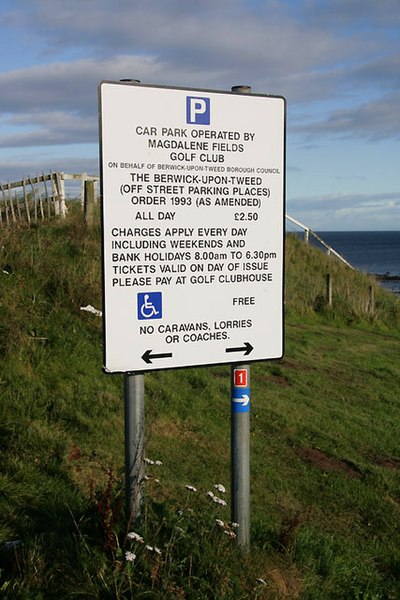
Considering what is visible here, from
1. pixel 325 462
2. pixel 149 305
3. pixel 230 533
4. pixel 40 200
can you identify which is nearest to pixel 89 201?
pixel 40 200

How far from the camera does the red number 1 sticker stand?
13.7 feet

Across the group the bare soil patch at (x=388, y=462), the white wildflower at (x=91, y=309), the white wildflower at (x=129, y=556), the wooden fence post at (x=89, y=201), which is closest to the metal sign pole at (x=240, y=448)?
the white wildflower at (x=129, y=556)

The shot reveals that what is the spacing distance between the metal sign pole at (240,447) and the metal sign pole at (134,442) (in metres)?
0.55

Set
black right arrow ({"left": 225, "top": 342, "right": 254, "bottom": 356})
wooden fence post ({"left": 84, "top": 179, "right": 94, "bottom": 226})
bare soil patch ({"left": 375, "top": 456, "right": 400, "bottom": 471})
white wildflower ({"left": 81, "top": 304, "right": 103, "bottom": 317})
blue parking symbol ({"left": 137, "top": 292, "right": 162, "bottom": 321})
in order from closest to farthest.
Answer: blue parking symbol ({"left": 137, "top": 292, "right": 162, "bottom": 321}), black right arrow ({"left": 225, "top": 342, "right": 254, "bottom": 356}), bare soil patch ({"left": 375, "top": 456, "right": 400, "bottom": 471}), white wildflower ({"left": 81, "top": 304, "right": 103, "bottom": 317}), wooden fence post ({"left": 84, "top": 179, "right": 94, "bottom": 226})

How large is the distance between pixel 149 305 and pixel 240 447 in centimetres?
101

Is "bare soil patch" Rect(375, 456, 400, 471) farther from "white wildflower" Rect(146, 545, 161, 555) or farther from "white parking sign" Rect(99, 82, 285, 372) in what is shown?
"white wildflower" Rect(146, 545, 161, 555)

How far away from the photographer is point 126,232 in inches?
148

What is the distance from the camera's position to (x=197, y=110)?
12.8ft

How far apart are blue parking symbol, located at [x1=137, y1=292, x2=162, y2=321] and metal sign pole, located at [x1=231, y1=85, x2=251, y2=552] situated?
617mm

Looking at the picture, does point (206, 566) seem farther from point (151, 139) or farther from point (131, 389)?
point (151, 139)

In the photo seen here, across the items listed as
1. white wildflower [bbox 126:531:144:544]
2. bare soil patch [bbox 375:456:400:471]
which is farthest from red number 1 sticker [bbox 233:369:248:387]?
bare soil patch [bbox 375:456:400:471]

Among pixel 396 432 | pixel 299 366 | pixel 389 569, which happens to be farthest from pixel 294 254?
pixel 389 569

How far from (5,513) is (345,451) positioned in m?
4.30

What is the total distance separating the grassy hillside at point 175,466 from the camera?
12.0ft
